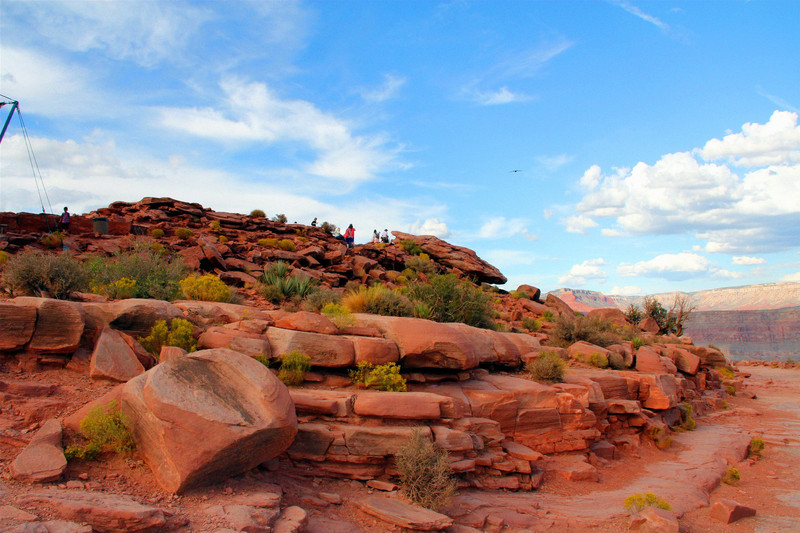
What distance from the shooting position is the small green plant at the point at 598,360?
48.5 ft

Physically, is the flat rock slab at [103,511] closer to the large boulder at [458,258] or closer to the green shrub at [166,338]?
the green shrub at [166,338]

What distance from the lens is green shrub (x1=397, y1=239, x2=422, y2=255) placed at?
33750 millimetres

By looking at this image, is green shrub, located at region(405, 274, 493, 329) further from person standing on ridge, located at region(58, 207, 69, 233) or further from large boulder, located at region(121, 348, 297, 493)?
person standing on ridge, located at region(58, 207, 69, 233)

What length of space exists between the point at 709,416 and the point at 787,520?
31.7 feet

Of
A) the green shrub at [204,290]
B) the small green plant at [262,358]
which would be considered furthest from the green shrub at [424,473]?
the green shrub at [204,290]

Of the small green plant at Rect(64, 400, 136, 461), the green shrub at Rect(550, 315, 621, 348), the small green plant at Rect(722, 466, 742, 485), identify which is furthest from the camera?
the green shrub at Rect(550, 315, 621, 348)

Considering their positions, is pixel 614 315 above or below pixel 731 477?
above

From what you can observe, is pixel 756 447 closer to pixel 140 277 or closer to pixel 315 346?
pixel 315 346

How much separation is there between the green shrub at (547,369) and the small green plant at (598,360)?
3232 mm

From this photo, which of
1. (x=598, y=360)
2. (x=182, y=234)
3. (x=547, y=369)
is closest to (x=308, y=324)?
(x=547, y=369)

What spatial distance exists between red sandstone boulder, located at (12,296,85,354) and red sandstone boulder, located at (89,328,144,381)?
380 millimetres

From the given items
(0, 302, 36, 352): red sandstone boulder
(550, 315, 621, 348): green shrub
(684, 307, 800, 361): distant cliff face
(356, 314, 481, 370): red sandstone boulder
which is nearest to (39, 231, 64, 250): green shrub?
(0, 302, 36, 352): red sandstone boulder

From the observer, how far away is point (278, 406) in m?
6.21

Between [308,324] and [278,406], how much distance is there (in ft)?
11.4
